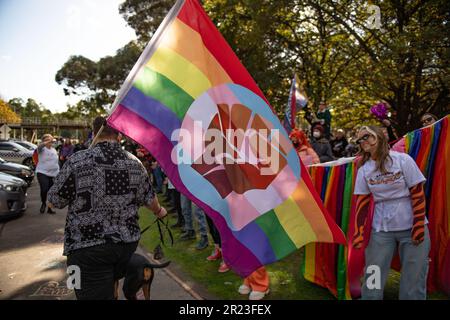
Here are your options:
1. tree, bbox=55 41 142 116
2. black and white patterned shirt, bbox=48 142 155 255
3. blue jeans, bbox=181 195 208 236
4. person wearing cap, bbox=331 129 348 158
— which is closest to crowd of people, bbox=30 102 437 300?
black and white patterned shirt, bbox=48 142 155 255

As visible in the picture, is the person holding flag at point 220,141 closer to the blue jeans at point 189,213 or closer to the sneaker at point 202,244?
the blue jeans at point 189,213

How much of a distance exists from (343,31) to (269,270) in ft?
48.9

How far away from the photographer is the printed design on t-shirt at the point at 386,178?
3.15 m

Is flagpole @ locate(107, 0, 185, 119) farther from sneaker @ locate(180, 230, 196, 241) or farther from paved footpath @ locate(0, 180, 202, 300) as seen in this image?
sneaker @ locate(180, 230, 196, 241)

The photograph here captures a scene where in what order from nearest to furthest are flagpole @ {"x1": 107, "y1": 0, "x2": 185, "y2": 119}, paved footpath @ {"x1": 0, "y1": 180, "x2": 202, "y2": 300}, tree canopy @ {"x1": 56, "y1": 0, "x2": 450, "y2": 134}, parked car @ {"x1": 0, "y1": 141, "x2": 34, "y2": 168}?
flagpole @ {"x1": 107, "y1": 0, "x2": 185, "y2": 119}
paved footpath @ {"x1": 0, "y1": 180, "x2": 202, "y2": 300}
tree canopy @ {"x1": 56, "y1": 0, "x2": 450, "y2": 134}
parked car @ {"x1": 0, "y1": 141, "x2": 34, "y2": 168}

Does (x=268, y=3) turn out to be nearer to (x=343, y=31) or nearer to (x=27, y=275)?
(x=343, y=31)

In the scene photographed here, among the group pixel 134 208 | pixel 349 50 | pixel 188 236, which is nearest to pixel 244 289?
pixel 134 208

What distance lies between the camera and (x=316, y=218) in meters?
3.03

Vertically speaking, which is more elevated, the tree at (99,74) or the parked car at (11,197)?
the tree at (99,74)

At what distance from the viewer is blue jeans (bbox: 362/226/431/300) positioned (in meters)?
3.11

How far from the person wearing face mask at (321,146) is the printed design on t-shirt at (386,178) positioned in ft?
12.8

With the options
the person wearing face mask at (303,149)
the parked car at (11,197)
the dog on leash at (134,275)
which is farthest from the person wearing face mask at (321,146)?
the parked car at (11,197)

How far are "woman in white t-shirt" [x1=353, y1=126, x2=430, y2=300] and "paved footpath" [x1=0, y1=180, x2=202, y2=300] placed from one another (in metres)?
1.96

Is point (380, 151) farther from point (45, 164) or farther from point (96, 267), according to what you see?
point (45, 164)
